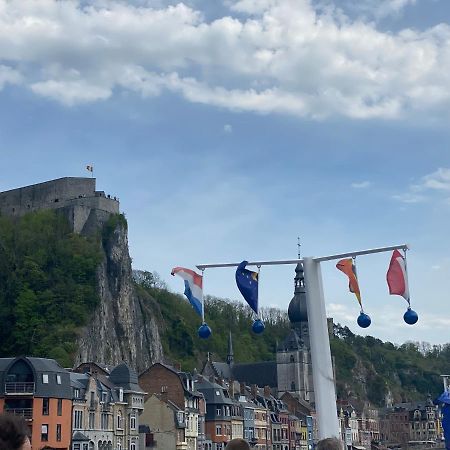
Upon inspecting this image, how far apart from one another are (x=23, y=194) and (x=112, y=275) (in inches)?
701

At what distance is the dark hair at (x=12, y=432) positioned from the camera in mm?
4332

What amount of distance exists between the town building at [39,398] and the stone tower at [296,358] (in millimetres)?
56406

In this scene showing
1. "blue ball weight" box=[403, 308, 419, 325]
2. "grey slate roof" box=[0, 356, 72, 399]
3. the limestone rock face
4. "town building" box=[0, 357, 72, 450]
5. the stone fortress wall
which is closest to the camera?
"blue ball weight" box=[403, 308, 419, 325]

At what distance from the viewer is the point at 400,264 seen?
11.4 meters

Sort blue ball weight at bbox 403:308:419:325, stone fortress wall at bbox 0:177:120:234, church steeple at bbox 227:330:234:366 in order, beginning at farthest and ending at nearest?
church steeple at bbox 227:330:234:366 < stone fortress wall at bbox 0:177:120:234 < blue ball weight at bbox 403:308:419:325

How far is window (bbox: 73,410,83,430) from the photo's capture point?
4422 cm

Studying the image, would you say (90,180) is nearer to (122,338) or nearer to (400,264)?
(122,338)

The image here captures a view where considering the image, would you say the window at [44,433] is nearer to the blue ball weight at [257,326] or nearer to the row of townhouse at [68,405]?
the row of townhouse at [68,405]

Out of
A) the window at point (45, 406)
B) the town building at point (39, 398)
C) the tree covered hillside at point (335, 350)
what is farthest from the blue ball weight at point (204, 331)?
the tree covered hillside at point (335, 350)

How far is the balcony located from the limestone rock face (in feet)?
89.3

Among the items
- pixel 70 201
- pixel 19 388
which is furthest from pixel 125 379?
pixel 70 201

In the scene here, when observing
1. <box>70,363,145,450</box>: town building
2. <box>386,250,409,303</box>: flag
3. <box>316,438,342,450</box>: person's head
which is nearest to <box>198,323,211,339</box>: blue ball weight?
<box>386,250,409,303</box>: flag

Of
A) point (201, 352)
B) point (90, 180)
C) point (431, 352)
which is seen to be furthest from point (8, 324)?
point (431, 352)

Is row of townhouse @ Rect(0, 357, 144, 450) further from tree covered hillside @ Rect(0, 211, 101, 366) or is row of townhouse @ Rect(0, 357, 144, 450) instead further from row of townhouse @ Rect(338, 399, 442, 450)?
row of townhouse @ Rect(338, 399, 442, 450)
